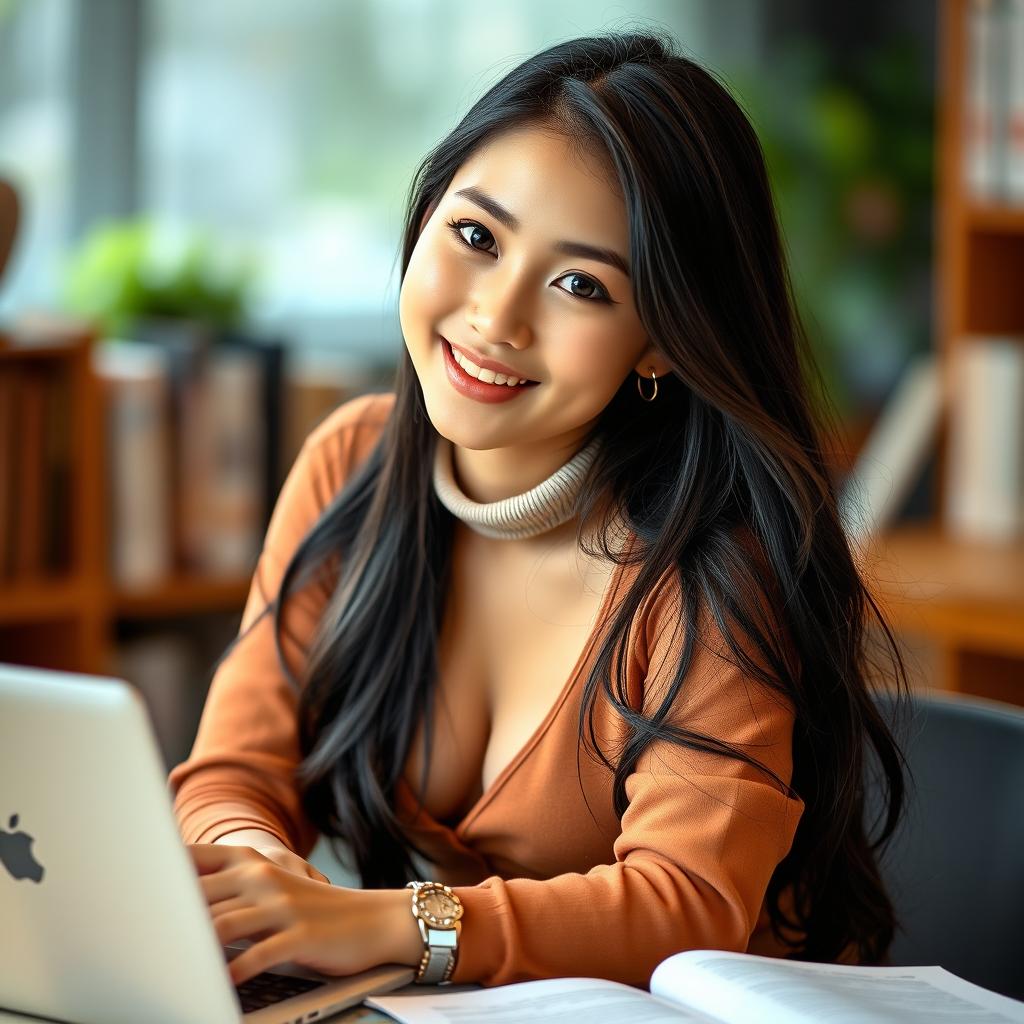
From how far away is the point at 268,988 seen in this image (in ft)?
3.28

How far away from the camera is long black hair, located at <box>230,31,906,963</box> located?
118 centimetres

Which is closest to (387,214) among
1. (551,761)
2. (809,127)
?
(809,127)

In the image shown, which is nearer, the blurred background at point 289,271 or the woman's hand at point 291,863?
the woman's hand at point 291,863

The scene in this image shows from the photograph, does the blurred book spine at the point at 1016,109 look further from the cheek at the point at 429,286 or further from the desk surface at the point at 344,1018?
the desk surface at the point at 344,1018

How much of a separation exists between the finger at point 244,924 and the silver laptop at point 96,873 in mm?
49

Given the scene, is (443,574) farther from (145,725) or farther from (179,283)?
(179,283)

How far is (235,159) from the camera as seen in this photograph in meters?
3.19

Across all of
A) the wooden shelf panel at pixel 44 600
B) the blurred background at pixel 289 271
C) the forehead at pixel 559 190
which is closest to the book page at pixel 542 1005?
the forehead at pixel 559 190

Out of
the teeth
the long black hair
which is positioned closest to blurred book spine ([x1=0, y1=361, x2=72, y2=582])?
the long black hair

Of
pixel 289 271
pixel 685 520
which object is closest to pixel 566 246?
pixel 685 520

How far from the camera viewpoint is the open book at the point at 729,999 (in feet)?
3.05

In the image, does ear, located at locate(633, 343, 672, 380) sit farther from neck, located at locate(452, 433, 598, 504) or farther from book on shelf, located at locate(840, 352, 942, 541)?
book on shelf, located at locate(840, 352, 942, 541)

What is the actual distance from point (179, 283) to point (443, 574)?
5.00 ft

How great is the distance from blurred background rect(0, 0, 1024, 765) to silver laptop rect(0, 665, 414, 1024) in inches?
40.7
